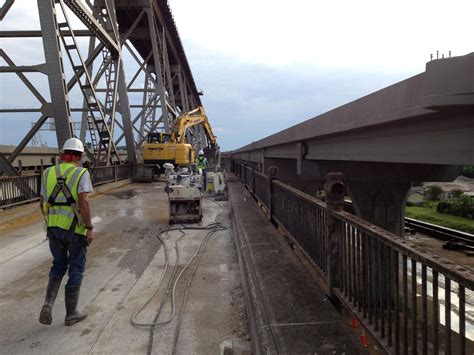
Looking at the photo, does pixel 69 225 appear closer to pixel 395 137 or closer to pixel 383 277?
pixel 383 277

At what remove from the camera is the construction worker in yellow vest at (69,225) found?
14.4ft

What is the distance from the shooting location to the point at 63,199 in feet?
14.5

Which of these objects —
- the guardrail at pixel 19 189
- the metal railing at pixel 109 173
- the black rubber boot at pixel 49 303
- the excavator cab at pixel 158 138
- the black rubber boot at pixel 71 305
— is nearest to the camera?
the black rubber boot at pixel 49 303

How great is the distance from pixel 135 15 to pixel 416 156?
34329 mm

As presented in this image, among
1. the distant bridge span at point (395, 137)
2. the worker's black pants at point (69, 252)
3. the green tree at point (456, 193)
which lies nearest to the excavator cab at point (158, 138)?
the distant bridge span at point (395, 137)

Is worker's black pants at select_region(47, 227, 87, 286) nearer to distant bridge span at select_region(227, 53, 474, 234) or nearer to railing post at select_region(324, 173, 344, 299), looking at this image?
railing post at select_region(324, 173, 344, 299)

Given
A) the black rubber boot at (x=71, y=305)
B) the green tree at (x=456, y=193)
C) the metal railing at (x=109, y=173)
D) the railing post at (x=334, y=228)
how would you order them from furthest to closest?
the green tree at (x=456, y=193) < the metal railing at (x=109, y=173) < the black rubber boot at (x=71, y=305) < the railing post at (x=334, y=228)

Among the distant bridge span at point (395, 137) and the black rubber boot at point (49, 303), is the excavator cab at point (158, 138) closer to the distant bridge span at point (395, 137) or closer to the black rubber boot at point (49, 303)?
the distant bridge span at point (395, 137)

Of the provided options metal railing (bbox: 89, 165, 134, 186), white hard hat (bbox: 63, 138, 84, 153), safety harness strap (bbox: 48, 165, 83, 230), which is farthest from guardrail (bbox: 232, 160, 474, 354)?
metal railing (bbox: 89, 165, 134, 186)

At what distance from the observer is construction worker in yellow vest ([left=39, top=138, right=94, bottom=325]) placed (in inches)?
173

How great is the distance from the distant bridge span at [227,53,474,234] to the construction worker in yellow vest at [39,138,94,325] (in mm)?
3800

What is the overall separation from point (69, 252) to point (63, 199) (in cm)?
61

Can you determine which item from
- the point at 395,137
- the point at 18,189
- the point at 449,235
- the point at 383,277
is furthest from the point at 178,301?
the point at 449,235

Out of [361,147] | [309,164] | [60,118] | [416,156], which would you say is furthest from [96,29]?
[416,156]
